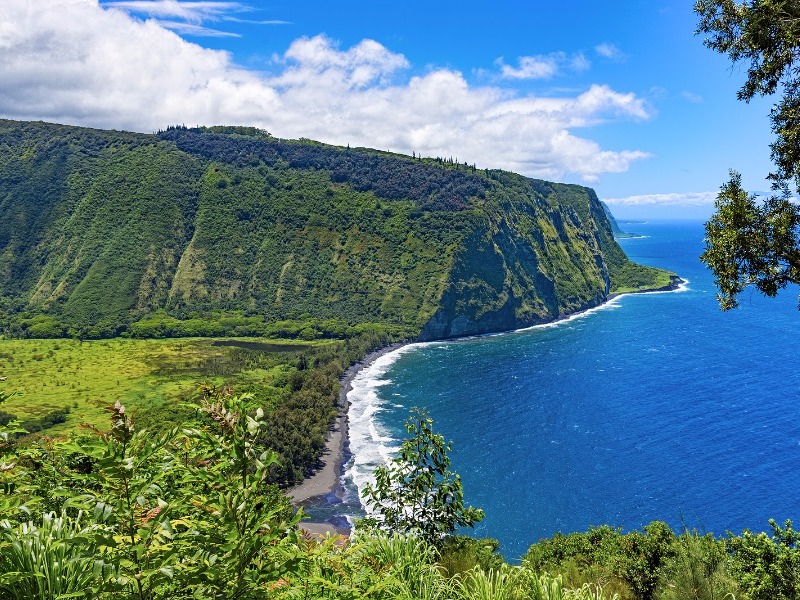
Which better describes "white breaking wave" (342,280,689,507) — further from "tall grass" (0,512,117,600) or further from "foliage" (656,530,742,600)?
"tall grass" (0,512,117,600)

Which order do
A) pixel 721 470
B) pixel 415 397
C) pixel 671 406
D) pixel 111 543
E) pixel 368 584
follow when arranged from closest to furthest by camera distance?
pixel 111 543
pixel 368 584
pixel 721 470
pixel 671 406
pixel 415 397

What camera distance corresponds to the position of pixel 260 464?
6648 millimetres

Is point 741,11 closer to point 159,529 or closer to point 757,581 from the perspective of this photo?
point 159,529

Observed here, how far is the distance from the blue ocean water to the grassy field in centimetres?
3329

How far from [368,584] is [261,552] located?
384 centimetres

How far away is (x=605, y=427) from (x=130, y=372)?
128 meters

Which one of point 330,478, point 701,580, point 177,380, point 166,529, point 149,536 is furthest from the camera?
point 177,380

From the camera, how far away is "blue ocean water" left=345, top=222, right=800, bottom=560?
81625 millimetres

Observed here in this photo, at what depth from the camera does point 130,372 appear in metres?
156

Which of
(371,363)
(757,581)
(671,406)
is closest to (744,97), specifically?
(757,581)

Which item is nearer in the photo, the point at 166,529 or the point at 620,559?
the point at 166,529

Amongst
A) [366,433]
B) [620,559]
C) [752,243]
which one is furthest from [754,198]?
[366,433]

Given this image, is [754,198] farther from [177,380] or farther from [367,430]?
[177,380]

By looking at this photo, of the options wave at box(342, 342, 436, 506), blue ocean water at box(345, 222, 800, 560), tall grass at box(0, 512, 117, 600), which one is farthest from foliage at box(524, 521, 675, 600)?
tall grass at box(0, 512, 117, 600)
